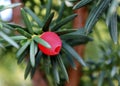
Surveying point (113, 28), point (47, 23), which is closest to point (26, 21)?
point (47, 23)

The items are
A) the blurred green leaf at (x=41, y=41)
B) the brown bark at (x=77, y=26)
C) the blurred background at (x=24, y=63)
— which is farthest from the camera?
the blurred background at (x=24, y=63)

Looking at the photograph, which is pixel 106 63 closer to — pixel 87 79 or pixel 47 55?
pixel 87 79

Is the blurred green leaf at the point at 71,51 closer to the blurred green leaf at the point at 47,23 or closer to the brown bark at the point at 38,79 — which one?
the blurred green leaf at the point at 47,23

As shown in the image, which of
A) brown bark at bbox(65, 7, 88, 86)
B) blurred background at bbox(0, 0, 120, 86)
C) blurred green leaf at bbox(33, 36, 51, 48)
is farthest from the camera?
blurred background at bbox(0, 0, 120, 86)

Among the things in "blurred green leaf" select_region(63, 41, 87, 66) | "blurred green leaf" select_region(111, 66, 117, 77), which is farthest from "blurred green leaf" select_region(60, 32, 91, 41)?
"blurred green leaf" select_region(111, 66, 117, 77)

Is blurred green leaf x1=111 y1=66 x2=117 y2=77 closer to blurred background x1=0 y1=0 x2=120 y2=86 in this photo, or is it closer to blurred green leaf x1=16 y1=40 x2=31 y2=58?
blurred background x1=0 y1=0 x2=120 y2=86

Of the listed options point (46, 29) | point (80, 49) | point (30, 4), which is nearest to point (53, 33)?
point (46, 29)

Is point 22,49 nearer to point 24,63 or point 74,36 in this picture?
point 74,36

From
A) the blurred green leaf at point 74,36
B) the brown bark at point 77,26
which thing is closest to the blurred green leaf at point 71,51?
the blurred green leaf at point 74,36
